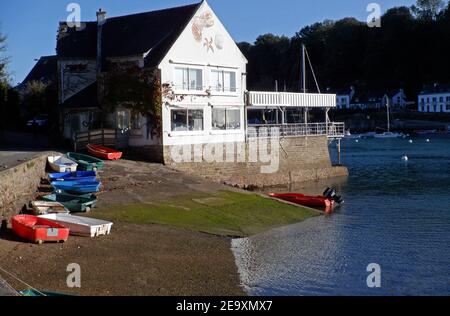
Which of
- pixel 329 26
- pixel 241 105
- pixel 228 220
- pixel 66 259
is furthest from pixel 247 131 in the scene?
pixel 329 26

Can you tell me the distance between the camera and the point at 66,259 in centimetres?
1844

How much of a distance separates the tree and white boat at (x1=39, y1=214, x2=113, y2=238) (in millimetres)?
157271

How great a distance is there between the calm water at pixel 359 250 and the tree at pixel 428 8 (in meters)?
136

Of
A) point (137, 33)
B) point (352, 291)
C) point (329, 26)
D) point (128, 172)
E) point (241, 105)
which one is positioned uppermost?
Answer: point (329, 26)

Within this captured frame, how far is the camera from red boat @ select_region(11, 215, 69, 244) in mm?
19703

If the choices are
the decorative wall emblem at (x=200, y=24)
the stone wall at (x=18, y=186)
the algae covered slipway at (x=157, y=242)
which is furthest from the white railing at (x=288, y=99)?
the stone wall at (x=18, y=186)

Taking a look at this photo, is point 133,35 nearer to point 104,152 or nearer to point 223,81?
point 223,81

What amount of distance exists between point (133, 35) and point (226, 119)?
836 centimetres

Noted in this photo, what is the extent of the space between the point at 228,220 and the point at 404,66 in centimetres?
14502

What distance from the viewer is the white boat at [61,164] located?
31.0 meters

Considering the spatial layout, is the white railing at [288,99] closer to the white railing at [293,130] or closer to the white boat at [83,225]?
the white railing at [293,130]

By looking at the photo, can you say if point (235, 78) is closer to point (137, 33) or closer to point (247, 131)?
point (247, 131)

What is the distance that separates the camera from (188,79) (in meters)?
38.3

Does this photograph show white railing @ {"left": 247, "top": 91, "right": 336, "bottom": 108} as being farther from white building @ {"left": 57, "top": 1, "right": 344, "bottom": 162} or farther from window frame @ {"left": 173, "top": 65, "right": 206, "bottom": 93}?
window frame @ {"left": 173, "top": 65, "right": 206, "bottom": 93}
